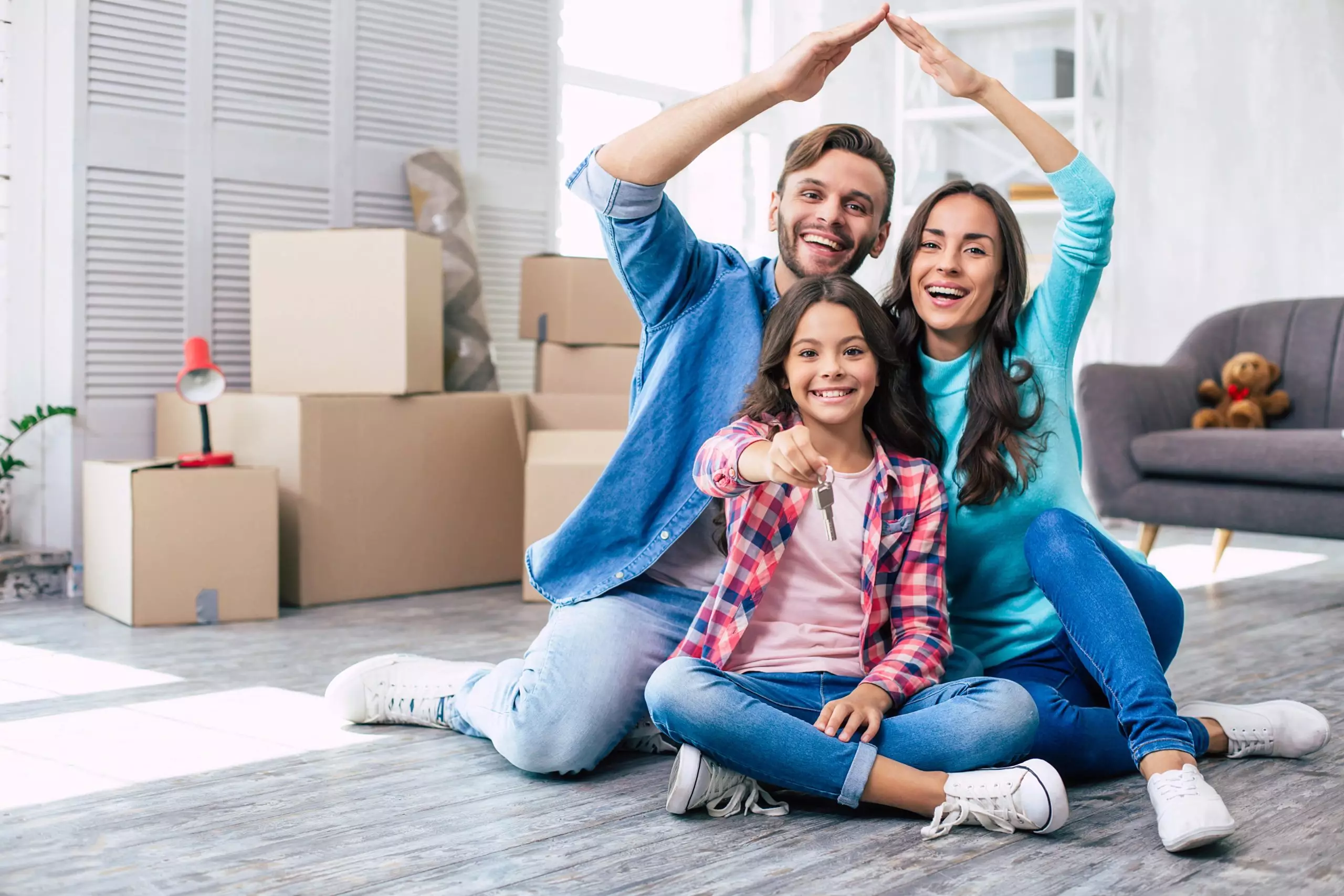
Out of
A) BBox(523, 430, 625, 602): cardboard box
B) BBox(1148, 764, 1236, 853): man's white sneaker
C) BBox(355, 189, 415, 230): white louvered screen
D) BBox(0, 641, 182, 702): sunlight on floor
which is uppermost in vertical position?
BBox(355, 189, 415, 230): white louvered screen

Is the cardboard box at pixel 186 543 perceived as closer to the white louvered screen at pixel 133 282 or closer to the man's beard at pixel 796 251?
the white louvered screen at pixel 133 282

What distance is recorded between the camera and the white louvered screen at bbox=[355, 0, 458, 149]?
344cm

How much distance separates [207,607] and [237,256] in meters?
0.99

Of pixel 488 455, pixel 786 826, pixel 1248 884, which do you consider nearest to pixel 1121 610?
pixel 1248 884

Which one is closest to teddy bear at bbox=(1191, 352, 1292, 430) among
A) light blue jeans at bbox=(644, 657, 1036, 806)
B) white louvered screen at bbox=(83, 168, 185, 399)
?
light blue jeans at bbox=(644, 657, 1036, 806)

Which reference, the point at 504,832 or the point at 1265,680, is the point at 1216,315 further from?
the point at 504,832

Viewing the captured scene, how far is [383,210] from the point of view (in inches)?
137

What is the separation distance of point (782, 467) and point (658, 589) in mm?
424

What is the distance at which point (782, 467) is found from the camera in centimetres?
127

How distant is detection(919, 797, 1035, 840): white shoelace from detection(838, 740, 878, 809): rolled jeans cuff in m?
0.08

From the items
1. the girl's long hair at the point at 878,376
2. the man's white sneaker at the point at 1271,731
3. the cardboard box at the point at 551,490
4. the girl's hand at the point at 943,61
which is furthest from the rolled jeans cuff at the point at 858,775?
the cardboard box at the point at 551,490

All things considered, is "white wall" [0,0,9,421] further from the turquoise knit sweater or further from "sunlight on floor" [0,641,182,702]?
the turquoise knit sweater

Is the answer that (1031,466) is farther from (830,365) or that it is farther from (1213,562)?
(1213,562)

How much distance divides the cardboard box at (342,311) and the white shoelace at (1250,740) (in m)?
1.85
